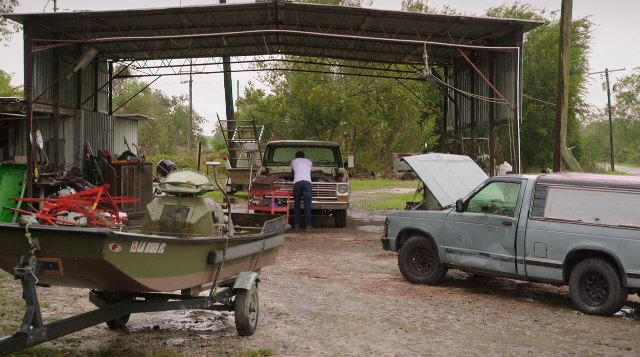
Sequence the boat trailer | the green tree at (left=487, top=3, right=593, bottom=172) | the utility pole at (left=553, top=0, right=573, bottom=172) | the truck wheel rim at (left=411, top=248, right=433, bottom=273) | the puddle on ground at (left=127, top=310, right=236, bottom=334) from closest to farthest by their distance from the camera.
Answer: the boat trailer
the puddle on ground at (left=127, top=310, right=236, bottom=334)
the truck wheel rim at (left=411, top=248, right=433, bottom=273)
the utility pole at (left=553, top=0, right=573, bottom=172)
the green tree at (left=487, top=3, right=593, bottom=172)

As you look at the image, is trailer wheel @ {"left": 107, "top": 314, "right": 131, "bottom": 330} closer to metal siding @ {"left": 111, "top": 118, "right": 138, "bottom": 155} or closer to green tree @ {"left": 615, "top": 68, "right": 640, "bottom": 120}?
metal siding @ {"left": 111, "top": 118, "right": 138, "bottom": 155}

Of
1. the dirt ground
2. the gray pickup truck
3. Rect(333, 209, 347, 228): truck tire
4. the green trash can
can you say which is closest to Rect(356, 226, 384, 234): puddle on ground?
Rect(333, 209, 347, 228): truck tire

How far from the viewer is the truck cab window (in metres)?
9.35

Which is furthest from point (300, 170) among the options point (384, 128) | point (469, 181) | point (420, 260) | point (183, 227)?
point (384, 128)

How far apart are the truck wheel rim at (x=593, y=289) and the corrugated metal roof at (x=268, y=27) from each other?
28.3ft

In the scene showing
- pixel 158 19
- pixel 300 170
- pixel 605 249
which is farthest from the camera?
pixel 158 19

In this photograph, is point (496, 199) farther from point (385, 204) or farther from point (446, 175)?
point (385, 204)

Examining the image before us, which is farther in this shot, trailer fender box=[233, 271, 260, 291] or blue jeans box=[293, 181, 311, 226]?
blue jeans box=[293, 181, 311, 226]

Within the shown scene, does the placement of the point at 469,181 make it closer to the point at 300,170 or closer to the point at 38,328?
the point at 300,170

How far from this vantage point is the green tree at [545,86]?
46.4 metres

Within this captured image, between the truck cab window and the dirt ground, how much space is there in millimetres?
1176

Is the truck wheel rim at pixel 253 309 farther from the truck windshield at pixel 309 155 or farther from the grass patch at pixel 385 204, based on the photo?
the grass patch at pixel 385 204

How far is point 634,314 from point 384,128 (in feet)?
119

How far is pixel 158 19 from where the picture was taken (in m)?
18.5
